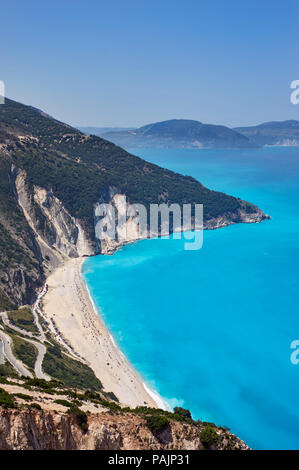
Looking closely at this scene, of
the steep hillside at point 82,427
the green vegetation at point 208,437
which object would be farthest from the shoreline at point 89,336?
the green vegetation at point 208,437

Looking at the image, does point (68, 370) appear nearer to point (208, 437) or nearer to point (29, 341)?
point (29, 341)

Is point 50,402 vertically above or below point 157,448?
above

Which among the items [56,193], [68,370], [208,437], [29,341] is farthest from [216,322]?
[56,193]

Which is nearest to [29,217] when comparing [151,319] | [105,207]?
[105,207]

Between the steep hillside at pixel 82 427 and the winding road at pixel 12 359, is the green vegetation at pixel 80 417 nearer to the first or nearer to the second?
the steep hillside at pixel 82 427
